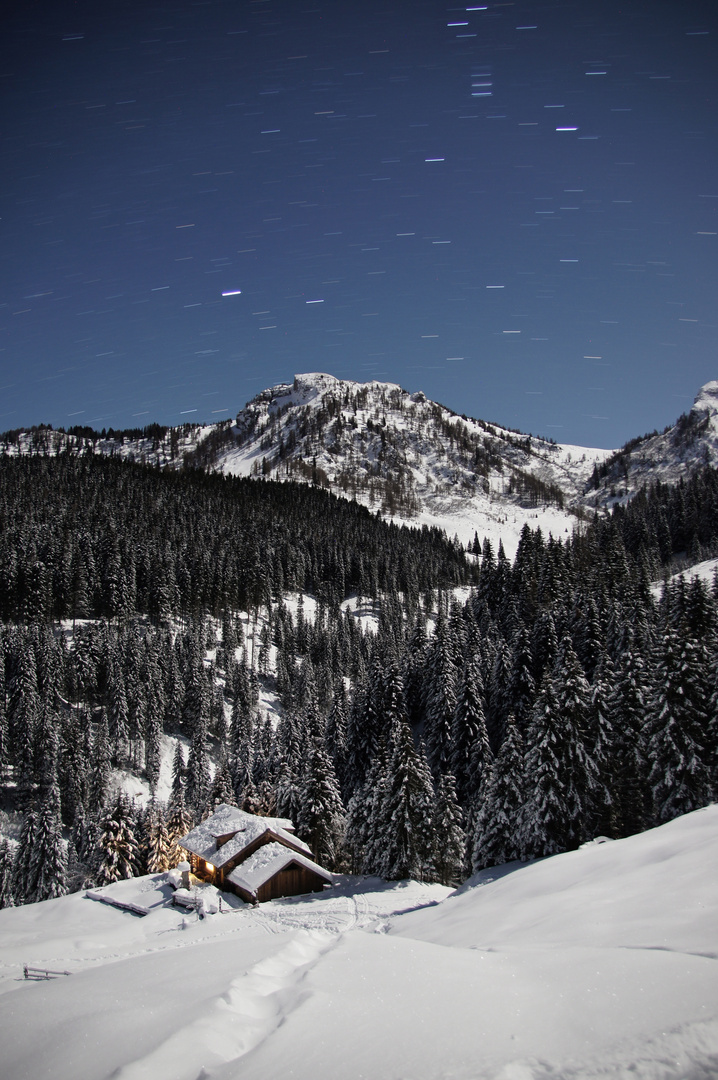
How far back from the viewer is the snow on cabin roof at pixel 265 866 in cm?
3219

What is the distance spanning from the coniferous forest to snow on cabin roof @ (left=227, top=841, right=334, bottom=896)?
410cm

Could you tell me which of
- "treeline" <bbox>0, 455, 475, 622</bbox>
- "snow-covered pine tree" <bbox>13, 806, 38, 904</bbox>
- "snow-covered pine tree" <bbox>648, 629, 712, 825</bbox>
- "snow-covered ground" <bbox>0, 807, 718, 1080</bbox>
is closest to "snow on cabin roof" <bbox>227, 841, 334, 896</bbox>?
"snow-covered ground" <bbox>0, 807, 718, 1080</bbox>

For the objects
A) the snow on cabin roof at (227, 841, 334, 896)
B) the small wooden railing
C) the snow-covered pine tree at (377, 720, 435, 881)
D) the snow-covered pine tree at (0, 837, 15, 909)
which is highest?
the small wooden railing

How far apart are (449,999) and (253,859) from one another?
30.5 metres

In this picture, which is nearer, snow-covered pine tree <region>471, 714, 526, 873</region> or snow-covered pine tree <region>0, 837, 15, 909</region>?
snow-covered pine tree <region>471, 714, 526, 873</region>

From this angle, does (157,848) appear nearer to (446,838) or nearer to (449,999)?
(446,838)

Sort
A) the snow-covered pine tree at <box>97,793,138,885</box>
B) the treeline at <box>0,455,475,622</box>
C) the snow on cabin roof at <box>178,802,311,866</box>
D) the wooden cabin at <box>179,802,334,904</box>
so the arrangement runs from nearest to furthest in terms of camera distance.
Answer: the wooden cabin at <box>179,802,334,904</box> → the snow on cabin roof at <box>178,802,311,866</box> → the snow-covered pine tree at <box>97,793,138,885</box> → the treeline at <box>0,455,475,622</box>

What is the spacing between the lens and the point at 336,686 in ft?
269

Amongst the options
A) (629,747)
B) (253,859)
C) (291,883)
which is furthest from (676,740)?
(253,859)

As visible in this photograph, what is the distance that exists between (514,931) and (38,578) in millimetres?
94903

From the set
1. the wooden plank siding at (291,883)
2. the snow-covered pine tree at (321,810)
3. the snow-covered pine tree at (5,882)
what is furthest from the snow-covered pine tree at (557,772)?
the snow-covered pine tree at (5,882)

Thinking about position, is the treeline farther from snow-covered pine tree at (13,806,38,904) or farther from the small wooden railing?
the small wooden railing

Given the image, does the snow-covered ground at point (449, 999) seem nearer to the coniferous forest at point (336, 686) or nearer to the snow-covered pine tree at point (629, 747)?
the coniferous forest at point (336, 686)

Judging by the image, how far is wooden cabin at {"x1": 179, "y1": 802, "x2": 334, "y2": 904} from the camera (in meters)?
32.7
